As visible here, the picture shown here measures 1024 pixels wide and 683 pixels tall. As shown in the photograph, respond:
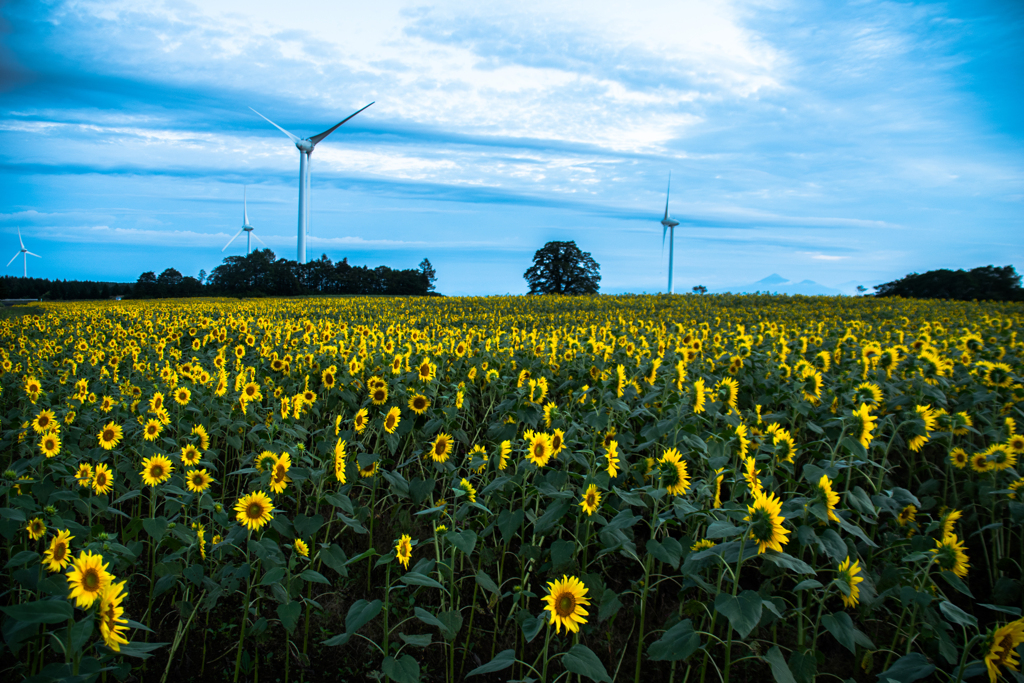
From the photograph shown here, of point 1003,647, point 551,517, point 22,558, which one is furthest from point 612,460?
point 22,558

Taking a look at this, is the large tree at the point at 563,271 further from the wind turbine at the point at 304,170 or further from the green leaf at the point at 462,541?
the green leaf at the point at 462,541

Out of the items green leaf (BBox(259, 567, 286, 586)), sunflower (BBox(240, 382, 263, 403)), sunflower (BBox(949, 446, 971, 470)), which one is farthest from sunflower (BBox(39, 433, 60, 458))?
sunflower (BBox(949, 446, 971, 470))

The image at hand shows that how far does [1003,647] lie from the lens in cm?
207

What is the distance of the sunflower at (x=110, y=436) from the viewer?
12.7ft

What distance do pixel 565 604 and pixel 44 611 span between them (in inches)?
76.4

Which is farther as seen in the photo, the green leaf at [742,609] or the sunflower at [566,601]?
the sunflower at [566,601]

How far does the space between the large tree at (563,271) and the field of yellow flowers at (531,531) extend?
50.2 m

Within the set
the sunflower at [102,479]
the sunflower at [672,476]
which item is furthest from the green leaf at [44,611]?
the sunflower at [672,476]

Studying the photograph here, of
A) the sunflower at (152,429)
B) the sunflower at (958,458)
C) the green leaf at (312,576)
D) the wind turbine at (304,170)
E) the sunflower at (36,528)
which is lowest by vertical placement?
the green leaf at (312,576)

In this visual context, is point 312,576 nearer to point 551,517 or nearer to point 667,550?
point 551,517

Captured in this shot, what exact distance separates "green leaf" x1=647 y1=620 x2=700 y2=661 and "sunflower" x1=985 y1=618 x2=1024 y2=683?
3.48 ft

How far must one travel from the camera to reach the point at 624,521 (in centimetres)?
250

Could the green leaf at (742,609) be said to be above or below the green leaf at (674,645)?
above

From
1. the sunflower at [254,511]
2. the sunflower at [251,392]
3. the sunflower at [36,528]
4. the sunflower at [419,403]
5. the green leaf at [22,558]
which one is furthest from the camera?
the sunflower at [251,392]
